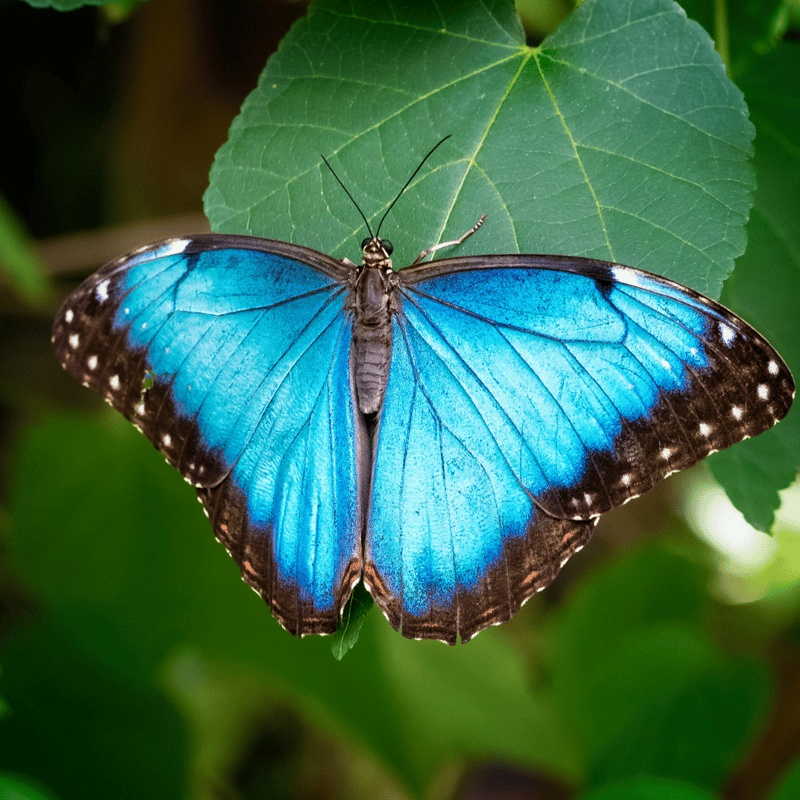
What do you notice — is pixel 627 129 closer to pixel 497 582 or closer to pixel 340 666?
pixel 497 582

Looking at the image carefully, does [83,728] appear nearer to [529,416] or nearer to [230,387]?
[230,387]

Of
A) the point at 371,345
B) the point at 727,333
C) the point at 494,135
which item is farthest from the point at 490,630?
the point at 494,135

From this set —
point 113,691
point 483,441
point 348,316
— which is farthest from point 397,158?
point 113,691

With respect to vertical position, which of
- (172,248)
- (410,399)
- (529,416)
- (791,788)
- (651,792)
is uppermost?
(172,248)

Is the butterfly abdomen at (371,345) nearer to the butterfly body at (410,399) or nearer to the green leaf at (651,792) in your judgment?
the butterfly body at (410,399)

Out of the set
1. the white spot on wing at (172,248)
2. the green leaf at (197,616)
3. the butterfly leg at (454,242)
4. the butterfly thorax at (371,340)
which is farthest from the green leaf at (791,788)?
the white spot on wing at (172,248)

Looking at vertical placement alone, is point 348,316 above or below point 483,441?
above
